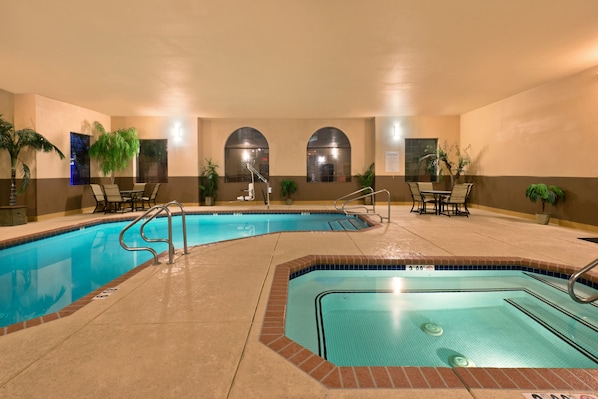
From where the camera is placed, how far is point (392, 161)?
11.0m

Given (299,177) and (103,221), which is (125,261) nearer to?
(103,221)

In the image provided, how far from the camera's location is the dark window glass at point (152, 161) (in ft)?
35.8

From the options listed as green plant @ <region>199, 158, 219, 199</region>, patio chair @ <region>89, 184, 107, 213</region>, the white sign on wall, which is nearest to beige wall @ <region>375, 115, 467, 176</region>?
the white sign on wall

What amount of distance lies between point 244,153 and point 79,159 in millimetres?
4869

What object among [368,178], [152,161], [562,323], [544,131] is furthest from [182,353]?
[152,161]

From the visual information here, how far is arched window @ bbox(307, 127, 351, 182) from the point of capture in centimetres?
1150

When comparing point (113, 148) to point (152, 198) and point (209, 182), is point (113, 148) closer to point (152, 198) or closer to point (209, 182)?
point (152, 198)

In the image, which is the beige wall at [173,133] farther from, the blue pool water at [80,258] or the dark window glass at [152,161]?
the blue pool water at [80,258]

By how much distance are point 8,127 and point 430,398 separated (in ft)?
29.5

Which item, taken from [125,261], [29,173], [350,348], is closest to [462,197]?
[350,348]

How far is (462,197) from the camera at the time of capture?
7902 millimetres

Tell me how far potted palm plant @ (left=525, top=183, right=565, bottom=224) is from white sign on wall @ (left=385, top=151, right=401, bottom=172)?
4584 millimetres

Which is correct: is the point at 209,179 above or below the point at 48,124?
below

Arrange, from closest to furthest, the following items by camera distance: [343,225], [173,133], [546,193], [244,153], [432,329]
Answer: [432,329]
[546,193]
[343,225]
[173,133]
[244,153]
